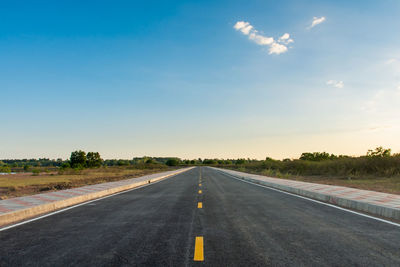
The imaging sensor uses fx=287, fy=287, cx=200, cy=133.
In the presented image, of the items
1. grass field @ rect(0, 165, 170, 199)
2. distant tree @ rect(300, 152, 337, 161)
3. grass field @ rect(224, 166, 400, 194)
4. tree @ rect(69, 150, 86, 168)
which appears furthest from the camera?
tree @ rect(69, 150, 86, 168)

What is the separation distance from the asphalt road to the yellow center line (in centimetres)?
2

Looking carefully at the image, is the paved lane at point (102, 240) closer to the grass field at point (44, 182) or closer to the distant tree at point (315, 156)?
the grass field at point (44, 182)

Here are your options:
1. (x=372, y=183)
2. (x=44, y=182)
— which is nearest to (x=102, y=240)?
(x=372, y=183)

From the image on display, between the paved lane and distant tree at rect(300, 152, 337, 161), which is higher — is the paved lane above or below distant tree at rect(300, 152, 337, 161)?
below

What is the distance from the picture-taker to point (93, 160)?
11238 cm

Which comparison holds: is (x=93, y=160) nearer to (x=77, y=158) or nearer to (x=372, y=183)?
(x=77, y=158)

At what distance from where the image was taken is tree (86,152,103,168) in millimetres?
109150

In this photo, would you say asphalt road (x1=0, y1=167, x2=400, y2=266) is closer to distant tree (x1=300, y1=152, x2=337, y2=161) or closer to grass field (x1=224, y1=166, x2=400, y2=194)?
grass field (x1=224, y1=166, x2=400, y2=194)

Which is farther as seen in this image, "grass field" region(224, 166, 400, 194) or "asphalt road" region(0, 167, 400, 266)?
"grass field" region(224, 166, 400, 194)

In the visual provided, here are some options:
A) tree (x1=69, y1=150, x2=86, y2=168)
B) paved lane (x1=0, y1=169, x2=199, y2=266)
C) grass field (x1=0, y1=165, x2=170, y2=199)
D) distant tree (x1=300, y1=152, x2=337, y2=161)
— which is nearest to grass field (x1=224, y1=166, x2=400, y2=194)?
paved lane (x1=0, y1=169, x2=199, y2=266)

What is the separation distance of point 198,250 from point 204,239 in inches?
30.1

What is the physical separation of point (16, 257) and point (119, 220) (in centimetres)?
310

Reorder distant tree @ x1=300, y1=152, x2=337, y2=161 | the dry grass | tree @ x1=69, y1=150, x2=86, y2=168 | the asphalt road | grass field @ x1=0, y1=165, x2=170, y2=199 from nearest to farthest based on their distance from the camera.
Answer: the asphalt road < the dry grass < grass field @ x1=0, y1=165, x2=170, y2=199 < distant tree @ x1=300, y1=152, x2=337, y2=161 < tree @ x1=69, y1=150, x2=86, y2=168

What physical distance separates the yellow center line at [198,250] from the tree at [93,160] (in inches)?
4365
